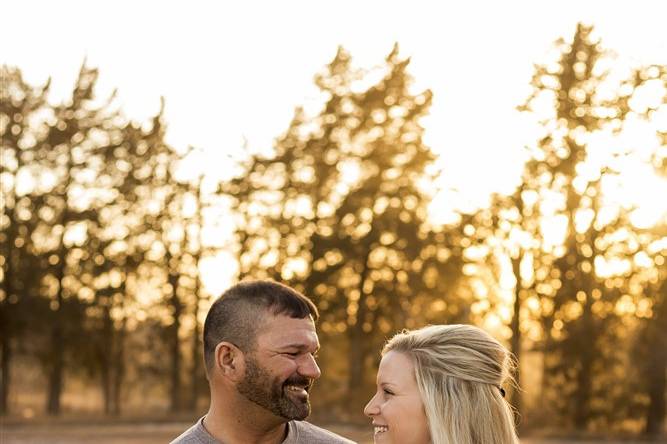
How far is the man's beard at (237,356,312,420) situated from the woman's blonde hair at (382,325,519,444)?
591 millimetres

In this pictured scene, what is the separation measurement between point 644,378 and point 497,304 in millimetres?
5907

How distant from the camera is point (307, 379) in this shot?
614cm

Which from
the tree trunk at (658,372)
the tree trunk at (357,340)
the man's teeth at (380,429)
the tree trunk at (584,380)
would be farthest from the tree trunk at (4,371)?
the man's teeth at (380,429)

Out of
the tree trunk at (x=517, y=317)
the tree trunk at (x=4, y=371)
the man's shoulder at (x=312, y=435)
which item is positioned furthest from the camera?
the tree trunk at (x=4, y=371)

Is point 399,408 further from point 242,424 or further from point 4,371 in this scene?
point 4,371

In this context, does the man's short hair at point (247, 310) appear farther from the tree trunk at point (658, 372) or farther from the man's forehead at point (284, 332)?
the tree trunk at point (658, 372)

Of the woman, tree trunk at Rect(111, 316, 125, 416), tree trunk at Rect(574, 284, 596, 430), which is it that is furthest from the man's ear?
tree trunk at Rect(111, 316, 125, 416)

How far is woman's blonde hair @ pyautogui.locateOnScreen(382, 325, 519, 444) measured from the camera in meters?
5.67

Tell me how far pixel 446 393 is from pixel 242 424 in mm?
1081

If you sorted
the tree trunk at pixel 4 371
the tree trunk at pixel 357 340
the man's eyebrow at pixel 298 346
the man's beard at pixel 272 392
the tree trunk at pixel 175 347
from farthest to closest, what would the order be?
1. the tree trunk at pixel 175 347
2. the tree trunk at pixel 4 371
3. the tree trunk at pixel 357 340
4. the man's eyebrow at pixel 298 346
5. the man's beard at pixel 272 392

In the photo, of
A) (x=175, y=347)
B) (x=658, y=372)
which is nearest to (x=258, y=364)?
(x=658, y=372)

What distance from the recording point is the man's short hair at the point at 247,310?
618cm

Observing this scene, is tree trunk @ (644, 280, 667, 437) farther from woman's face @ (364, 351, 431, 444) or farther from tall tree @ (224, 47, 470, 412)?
woman's face @ (364, 351, 431, 444)

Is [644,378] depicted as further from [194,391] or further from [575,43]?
[194,391]
